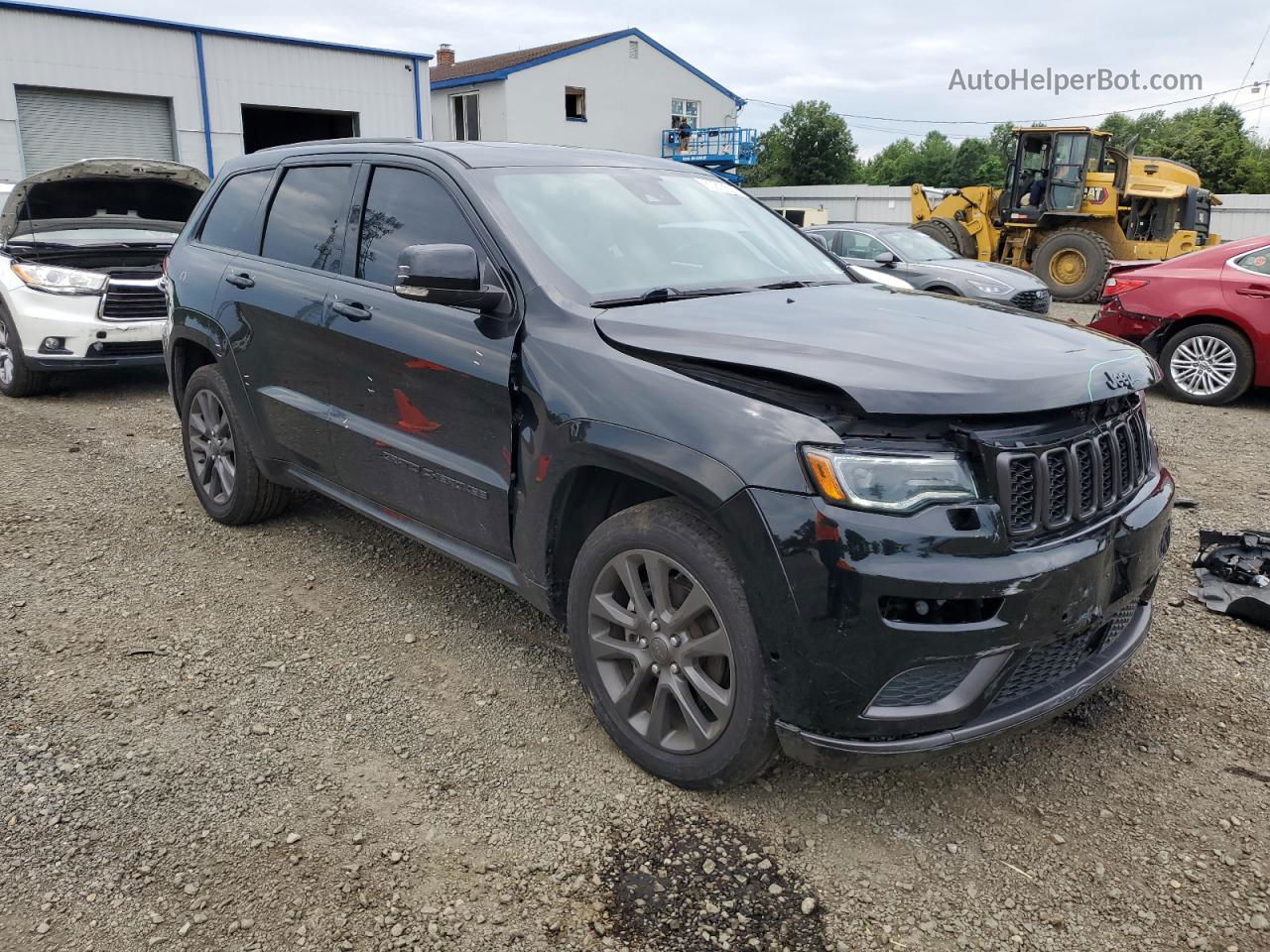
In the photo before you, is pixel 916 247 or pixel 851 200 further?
pixel 851 200

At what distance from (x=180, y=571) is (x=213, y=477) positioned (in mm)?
680

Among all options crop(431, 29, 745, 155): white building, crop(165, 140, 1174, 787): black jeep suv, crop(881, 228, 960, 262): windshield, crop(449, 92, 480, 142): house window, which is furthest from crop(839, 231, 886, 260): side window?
crop(449, 92, 480, 142): house window

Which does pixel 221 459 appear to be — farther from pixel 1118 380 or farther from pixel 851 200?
pixel 851 200

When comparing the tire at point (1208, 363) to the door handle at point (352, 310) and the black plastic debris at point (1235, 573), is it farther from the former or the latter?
the door handle at point (352, 310)

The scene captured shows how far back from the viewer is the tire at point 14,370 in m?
7.97

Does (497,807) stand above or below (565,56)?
below

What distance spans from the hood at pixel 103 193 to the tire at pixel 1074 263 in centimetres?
1351

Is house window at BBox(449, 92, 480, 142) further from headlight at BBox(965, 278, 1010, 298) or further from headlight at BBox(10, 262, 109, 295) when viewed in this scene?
headlight at BBox(10, 262, 109, 295)

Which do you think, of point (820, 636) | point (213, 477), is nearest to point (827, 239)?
point (213, 477)

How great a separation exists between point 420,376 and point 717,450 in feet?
4.54

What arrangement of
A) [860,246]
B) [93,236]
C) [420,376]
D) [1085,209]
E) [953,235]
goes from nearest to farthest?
[420,376]
[93,236]
[860,246]
[1085,209]
[953,235]

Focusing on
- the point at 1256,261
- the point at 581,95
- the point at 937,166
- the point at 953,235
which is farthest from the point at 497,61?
the point at 937,166

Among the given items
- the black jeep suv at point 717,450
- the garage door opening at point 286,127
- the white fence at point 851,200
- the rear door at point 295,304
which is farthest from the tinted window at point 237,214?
the white fence at point 851,200

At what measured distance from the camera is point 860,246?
12.6 metres
